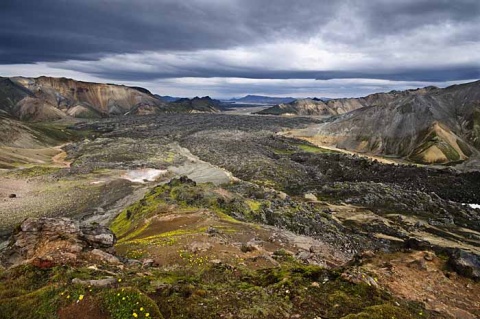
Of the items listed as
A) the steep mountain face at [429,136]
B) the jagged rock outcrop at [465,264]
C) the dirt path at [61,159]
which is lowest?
the dirt path at [61,159]

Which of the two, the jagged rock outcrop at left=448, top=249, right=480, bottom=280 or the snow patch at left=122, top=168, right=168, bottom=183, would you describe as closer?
the jagged rock outcrop at left=448, top=249, right=480, bottom=280

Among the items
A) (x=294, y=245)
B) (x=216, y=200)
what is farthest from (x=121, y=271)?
(x=216, y=200)

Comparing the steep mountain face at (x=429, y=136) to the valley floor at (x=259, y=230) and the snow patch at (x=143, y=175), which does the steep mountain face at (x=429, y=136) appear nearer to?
the valley floor at (x=259, y=230)

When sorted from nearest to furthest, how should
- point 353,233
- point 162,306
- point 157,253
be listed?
point 162,306 → point 157,253 → point 353,233

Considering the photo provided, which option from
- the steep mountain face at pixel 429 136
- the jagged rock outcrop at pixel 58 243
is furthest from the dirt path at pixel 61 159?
the steep mountain face at pixel 429 136

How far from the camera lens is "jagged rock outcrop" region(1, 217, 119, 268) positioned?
84.9 feet

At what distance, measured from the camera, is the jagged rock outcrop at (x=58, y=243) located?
2589 centimetres

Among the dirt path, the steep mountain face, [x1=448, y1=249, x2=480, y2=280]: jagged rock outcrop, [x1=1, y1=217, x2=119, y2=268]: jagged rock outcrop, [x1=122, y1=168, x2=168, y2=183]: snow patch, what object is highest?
[x1=1, y1=217, x2=119, y2=268]: jagged rock outcrop

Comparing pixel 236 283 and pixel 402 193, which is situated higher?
pixel 236 283

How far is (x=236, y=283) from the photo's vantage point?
2408 centimetres

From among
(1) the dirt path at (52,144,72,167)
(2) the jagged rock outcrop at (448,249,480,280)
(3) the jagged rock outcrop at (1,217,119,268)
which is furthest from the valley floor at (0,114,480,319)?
(3) the jagged rock outcrop at (1,217,119,268)

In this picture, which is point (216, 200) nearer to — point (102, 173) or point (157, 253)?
point (157, 253)

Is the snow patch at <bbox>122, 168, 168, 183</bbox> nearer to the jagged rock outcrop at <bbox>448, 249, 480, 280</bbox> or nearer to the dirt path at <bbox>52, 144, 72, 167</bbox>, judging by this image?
the dirt path at <bbox>52, 144, 72, 167</bbox>

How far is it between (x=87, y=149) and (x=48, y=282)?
164025 mm
